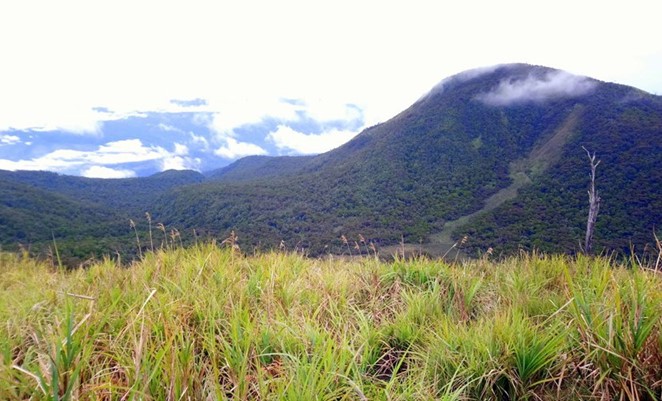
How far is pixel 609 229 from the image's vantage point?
66688 millimetres

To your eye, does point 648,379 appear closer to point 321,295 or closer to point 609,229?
point 321,295

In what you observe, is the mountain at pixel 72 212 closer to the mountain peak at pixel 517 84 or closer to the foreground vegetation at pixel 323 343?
the foreground vegetation at pixel 323 343

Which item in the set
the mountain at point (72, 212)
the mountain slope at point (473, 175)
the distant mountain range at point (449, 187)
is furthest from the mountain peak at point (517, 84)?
the mountain at point (72, 212)

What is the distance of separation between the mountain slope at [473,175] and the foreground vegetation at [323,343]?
59753 mm

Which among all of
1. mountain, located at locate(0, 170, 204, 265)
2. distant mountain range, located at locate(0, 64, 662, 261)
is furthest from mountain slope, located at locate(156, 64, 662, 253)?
mountain, located at locate(0, 170, 204, 265)

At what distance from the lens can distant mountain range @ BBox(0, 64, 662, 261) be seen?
7706 cm

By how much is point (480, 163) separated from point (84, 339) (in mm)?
155959

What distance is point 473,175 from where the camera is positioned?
5384 inches

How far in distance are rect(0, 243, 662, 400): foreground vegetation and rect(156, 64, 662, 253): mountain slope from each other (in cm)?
5975

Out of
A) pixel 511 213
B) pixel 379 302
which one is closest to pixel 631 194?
pixel 511 213

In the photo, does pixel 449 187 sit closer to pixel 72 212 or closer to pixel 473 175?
pixel 473 175

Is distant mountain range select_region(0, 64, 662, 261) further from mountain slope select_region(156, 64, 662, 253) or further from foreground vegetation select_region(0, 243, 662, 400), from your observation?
foreground vegetation select_region(0, 243, 662, 400)

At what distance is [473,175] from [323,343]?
145 m

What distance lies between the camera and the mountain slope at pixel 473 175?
85.6m
